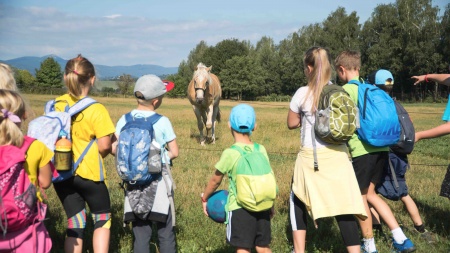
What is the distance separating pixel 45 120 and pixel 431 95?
2176 inches

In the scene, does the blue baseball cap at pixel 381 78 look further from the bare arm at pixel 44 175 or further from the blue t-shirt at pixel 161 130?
the bare arm at pixel 44 175

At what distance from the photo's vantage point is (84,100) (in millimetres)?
3641

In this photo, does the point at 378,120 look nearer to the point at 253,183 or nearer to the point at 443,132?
the point at 443,132

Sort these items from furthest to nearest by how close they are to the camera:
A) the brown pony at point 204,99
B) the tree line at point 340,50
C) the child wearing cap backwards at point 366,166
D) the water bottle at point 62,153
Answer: the tree line at point 340,50
the brown pony at point 204,99
the child wearing cap backwards at point 366,166
the water bottle at point 62,153

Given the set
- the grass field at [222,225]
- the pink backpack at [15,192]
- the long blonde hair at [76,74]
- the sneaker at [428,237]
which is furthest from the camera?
the sneaker at [428,237]

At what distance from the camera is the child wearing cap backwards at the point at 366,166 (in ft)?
13.8

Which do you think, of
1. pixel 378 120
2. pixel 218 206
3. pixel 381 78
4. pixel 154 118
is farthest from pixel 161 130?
pixel 381 78

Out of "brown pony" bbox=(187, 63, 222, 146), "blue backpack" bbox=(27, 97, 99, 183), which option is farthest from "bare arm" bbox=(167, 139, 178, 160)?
"brown pony" bbox=(187, 63, 222, 146)

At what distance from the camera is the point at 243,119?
3.47m

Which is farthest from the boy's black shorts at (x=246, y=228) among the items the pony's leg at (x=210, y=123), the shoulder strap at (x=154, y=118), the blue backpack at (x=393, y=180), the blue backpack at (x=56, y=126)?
the pony's leg at (x=210, y=123)

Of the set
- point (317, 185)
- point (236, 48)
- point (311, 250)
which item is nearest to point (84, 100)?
point (317, 185)

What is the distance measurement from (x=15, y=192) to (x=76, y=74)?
1299 millimetres

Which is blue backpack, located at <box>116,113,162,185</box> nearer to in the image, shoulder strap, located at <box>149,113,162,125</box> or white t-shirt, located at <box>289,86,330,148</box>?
shoulder strap, located at <box>149,113,162,125</box>

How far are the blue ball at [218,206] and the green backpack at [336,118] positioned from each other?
41.3 inches
